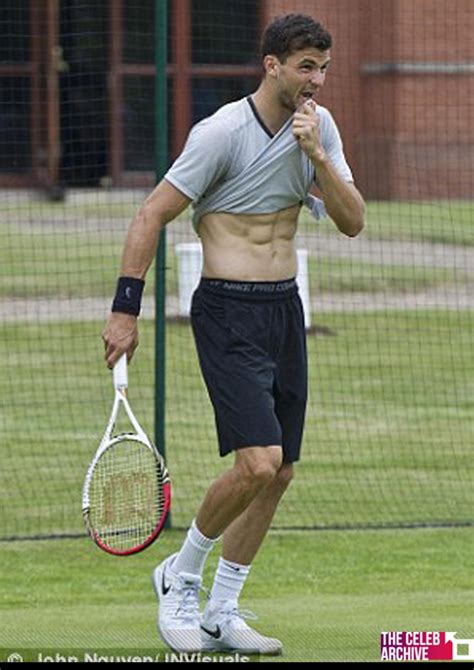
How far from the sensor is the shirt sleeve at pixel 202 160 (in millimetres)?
7262

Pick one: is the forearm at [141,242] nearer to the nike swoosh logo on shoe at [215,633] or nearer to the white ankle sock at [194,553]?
the white ankle sock at [194,553]

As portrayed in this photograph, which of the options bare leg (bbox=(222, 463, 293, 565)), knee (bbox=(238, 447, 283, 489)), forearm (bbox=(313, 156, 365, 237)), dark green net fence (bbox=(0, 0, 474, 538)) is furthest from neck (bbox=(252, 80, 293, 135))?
dark green net fence (bbox=(0, 0, 474, 538))

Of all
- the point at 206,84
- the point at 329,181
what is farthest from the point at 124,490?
the point at 206,84

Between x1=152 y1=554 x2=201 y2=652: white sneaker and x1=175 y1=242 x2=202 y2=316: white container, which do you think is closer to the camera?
x1=152 y1=554 x2=201 y2=652: white sneaker

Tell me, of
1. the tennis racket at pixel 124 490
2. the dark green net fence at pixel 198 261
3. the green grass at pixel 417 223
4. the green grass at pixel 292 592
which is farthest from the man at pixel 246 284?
the green grass at pixel 417 223

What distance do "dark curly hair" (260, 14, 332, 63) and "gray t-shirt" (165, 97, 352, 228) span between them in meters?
0.24

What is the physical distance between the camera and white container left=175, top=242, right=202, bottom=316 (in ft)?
51.1

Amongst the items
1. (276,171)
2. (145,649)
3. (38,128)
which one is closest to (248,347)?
(276,171)

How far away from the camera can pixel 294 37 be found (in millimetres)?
7270

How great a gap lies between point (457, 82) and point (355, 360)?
3.10 metres

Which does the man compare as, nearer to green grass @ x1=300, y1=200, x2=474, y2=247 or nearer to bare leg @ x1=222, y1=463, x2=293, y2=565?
bare leg @ x1=222, y1=463, x2=293, y2=565

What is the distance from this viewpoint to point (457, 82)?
1867 cm

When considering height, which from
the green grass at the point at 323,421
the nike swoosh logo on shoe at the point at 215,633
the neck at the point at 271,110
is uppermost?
the neck at the point at 271,110

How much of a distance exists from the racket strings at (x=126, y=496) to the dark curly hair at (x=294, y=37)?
4.90 feet
